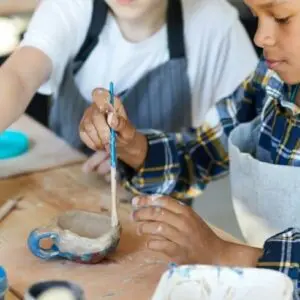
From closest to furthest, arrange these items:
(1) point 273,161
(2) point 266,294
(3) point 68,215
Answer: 1. (2) point 266,294
2. (3) point 68,215
3. (1) point 273,161

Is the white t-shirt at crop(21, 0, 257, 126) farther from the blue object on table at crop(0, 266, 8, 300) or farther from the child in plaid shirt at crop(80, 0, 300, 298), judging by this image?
the blue object on table at crop(0, 266, 8, 300)

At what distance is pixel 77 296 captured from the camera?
71 cm

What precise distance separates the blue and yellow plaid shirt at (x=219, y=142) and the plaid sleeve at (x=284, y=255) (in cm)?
18

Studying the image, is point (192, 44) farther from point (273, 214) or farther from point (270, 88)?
point (273, 214)

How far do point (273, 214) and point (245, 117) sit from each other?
192 mm

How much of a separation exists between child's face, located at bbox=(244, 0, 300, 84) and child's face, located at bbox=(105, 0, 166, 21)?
0.97 ft

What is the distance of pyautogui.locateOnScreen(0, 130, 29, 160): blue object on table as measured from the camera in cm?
112

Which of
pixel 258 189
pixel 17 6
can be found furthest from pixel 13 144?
pixel 17 6

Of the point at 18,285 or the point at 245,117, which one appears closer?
the point at 18,285

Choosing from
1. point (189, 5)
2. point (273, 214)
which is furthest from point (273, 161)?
point (189, 5)

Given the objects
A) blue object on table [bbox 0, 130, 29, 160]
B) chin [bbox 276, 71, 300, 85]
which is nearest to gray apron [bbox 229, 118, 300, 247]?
chin [bbox 276, 71, 300, 85]

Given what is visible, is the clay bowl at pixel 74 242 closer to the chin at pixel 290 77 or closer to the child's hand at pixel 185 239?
the child's hand at pixel 185 239

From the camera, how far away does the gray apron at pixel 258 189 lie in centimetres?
94

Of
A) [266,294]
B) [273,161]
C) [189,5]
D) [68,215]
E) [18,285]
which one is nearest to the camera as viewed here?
[266,294]
